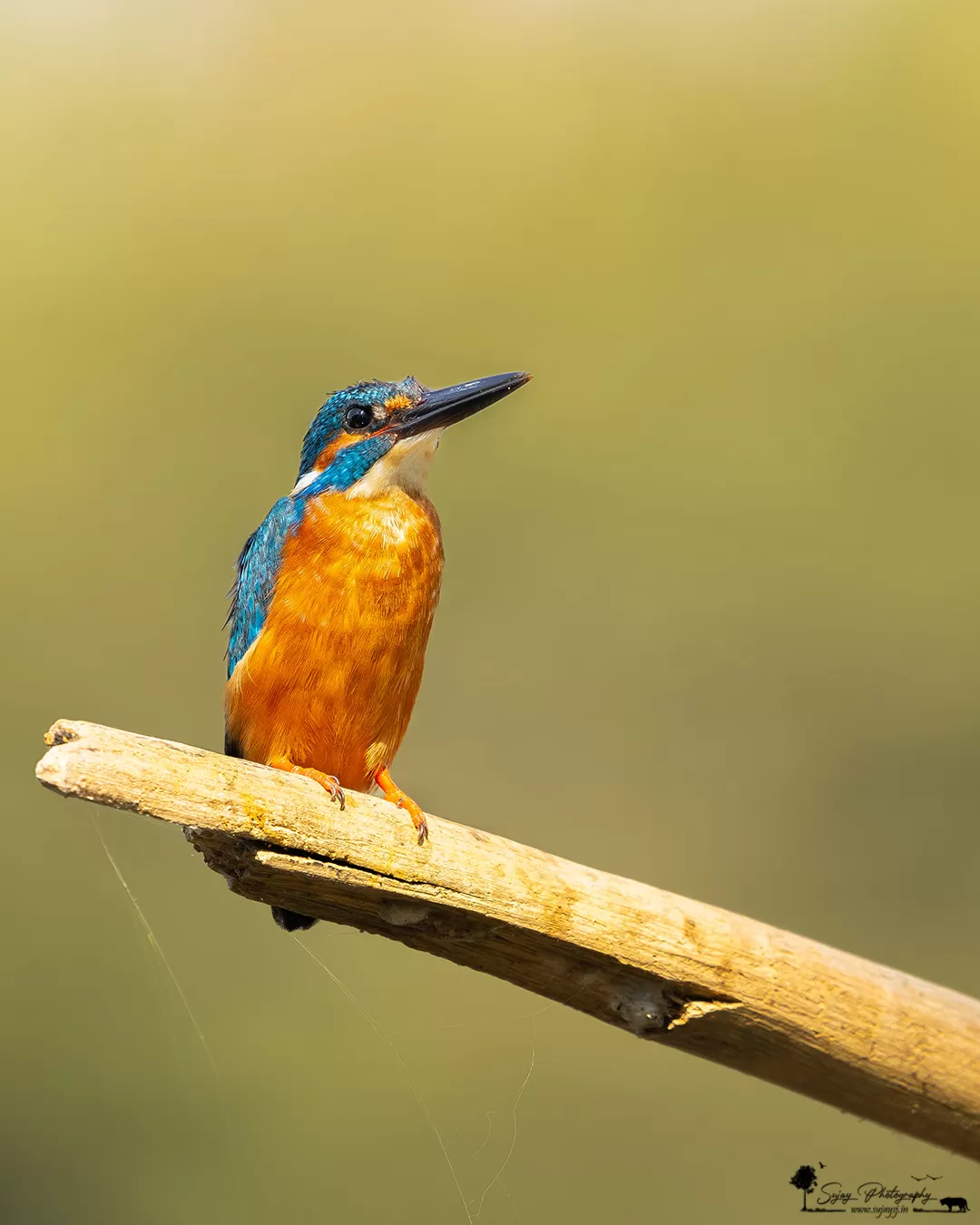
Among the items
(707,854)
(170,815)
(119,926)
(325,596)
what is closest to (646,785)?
(707,854)

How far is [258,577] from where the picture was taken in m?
3.69

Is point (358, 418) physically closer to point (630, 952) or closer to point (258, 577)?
point (258, 577)

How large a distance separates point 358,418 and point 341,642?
719 mm

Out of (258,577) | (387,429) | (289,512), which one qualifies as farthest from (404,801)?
(387,429)

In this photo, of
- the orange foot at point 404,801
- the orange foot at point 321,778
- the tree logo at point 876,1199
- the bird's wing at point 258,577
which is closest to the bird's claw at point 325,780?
the orange foot at point 321,778

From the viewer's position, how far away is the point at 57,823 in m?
6.97

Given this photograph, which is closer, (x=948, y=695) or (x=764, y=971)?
(x=764, y=971)

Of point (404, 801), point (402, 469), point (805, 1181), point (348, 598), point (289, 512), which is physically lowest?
point (805, 1181)

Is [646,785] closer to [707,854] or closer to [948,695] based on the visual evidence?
[707,854]

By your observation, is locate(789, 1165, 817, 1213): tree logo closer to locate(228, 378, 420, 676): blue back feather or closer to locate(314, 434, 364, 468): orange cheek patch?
locate(228, 378, 420, 676): blue back feather

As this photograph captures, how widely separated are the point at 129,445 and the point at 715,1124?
5147 mm

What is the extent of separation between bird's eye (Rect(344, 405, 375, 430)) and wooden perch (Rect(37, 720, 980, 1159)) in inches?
48.7

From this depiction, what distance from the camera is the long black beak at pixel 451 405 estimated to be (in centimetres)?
369

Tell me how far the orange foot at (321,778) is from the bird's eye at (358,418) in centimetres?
100
